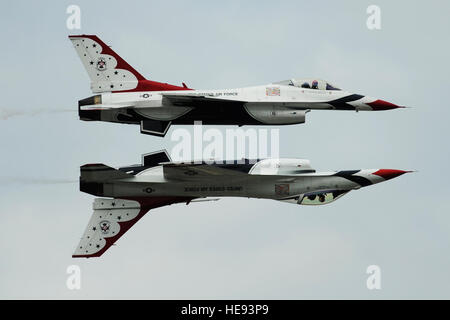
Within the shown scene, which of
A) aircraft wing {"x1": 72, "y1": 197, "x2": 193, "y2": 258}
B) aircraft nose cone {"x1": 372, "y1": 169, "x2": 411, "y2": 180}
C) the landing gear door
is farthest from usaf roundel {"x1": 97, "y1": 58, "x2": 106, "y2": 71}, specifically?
aircraft nose cone {"x1": 372, "y1": 169, "x2": 411, "y2": 180}

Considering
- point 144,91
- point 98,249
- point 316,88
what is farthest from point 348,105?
point 98,249

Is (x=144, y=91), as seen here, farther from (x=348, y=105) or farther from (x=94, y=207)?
(x=348, y=105)

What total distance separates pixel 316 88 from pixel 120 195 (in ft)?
25.4

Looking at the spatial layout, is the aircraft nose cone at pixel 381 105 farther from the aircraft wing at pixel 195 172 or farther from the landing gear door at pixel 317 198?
the aircraft wing at pixel 195 172

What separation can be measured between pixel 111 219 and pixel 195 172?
11.5ft

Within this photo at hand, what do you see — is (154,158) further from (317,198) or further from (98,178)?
(317,198)

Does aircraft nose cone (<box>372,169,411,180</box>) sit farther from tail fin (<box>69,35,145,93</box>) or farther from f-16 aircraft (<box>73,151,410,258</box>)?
tail fin (<box>69,35,145,93</box>)

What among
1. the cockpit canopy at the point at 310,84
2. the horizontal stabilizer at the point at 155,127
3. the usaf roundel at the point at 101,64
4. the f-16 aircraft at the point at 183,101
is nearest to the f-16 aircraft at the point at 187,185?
the horizontal stabilizer at the point at 155,127

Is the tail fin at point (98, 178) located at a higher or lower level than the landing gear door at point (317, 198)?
higher

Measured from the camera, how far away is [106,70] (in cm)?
4462

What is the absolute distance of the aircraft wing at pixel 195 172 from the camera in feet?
140

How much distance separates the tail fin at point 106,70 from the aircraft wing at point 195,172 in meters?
3.06

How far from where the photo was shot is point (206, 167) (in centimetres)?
4284

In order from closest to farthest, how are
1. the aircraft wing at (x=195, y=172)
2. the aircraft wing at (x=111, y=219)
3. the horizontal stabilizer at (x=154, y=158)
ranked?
the aircraft wing at (x=195, y=172), the horizontal stabilizer at (x=154, y=158), the aircraft wing at (x=111, y=219)
